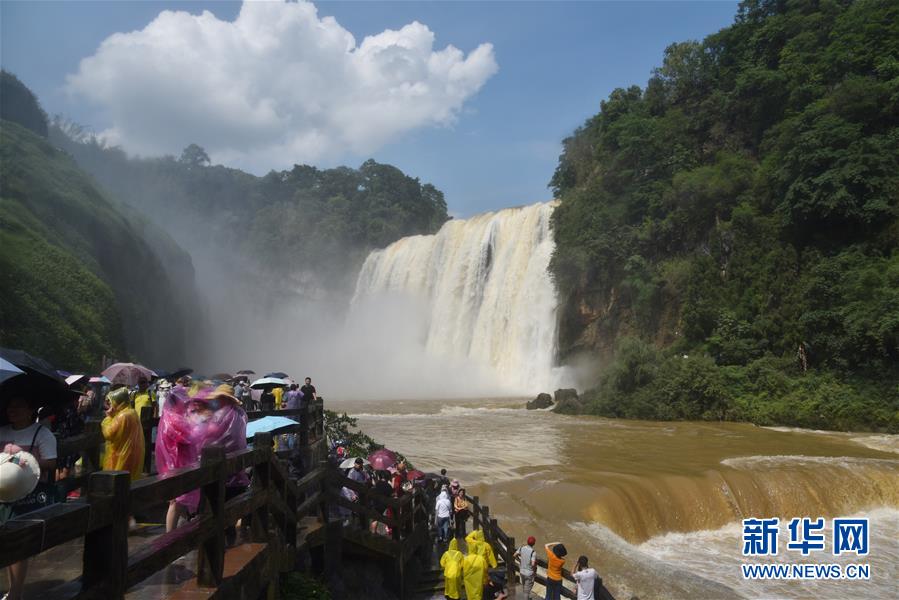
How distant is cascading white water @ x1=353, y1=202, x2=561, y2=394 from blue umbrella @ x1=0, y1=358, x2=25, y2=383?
31941mm

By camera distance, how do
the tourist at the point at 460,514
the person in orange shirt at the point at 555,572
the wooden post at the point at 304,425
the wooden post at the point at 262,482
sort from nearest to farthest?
the wooden post at the point at 262,482 → the person in orange shirt at the point at 555,572 → the wooden post at the point at 304,425 → the tourist at the point at 460,514

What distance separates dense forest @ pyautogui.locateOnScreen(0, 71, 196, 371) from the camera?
19.9m

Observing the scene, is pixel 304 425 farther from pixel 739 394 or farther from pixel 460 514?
pixel 739 394

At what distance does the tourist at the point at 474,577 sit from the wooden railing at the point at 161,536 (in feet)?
9.67

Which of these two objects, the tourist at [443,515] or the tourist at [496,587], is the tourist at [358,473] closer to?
the tourist at [443,515]

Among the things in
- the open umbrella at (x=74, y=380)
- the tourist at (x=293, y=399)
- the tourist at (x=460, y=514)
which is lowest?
the tourist at (x=460, y=514)

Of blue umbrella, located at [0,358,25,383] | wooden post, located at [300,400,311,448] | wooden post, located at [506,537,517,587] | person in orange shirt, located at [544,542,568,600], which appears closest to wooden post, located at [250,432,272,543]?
blue umbrella, located at [0,358,25,383]

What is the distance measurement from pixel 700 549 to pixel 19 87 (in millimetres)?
46936

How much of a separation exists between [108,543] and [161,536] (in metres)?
0.59

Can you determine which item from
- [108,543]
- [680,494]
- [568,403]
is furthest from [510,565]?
[568,403]

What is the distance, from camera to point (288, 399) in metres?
11.4

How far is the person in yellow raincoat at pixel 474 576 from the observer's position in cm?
738

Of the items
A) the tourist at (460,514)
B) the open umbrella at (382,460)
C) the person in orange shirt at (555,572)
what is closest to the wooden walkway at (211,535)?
the person in orange shirt at (555,572)

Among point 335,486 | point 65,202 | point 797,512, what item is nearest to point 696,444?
point 797,512
